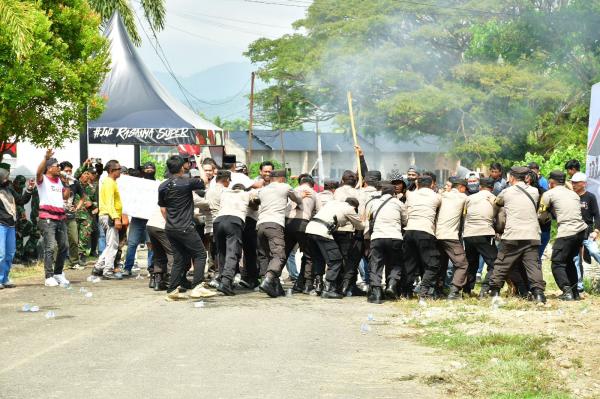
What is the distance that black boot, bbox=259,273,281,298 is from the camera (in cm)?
1366

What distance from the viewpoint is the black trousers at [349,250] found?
14.3 m

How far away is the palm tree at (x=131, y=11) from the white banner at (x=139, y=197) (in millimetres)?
13895

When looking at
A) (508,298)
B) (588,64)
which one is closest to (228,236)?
(508,298)

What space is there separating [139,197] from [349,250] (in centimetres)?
372

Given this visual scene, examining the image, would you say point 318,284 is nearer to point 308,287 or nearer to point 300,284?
point 308,287

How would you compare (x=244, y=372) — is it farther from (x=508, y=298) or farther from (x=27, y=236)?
(x=27, y=236)

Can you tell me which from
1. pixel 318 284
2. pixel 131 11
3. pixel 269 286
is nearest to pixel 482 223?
pixel 318 284

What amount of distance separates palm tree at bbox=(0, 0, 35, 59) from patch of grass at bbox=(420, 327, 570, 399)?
26.4 ft

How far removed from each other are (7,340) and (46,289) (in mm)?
4557

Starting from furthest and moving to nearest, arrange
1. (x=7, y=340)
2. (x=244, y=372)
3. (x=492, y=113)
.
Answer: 1. (x=492, y=113)
2. (x=7, y=340)
3. (x=244, y=372)

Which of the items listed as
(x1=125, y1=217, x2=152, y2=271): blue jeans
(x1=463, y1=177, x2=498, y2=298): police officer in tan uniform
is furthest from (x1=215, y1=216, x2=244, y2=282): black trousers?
(x1=463, y1=177, x2=498, y2=298): police officer in tan uniform

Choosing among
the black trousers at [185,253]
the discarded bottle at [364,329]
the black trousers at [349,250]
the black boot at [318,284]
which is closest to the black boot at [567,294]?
the black trousers at [349,250]

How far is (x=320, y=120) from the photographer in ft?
162

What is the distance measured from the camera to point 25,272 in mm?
16734
